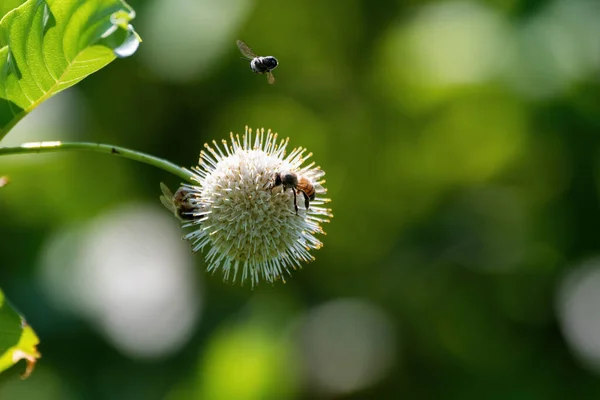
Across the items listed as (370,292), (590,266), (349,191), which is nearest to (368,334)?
(370,292)

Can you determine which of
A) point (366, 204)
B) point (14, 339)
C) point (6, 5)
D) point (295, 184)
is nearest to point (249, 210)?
point (295, 184)

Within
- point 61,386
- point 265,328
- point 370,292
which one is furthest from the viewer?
point 370,292

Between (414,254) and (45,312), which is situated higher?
(414,254)

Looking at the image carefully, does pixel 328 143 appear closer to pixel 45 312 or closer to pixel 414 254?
pixel 414 254

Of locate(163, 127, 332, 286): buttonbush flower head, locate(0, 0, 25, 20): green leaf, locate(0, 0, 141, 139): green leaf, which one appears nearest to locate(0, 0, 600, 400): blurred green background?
locate(163, 127, 332, 286): buttonbush flower head

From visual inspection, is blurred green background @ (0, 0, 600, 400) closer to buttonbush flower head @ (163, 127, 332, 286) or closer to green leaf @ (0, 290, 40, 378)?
buttonbush flower head @ (163, 127, 332, 286)

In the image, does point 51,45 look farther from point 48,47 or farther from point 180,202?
point 180,202
